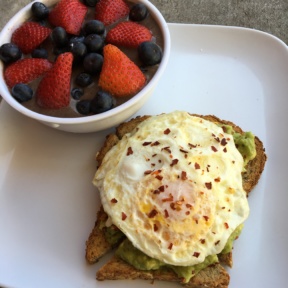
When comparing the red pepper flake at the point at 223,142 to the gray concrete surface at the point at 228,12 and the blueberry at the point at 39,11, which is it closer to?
the blueberry at the point at 39,11

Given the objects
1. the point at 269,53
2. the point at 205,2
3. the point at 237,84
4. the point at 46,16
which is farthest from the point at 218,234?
the point at 205,2

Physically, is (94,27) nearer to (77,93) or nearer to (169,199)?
(77,93)

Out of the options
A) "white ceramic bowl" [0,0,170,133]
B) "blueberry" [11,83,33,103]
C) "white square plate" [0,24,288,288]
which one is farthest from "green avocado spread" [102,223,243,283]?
"blueberry" [11,83,33,103]

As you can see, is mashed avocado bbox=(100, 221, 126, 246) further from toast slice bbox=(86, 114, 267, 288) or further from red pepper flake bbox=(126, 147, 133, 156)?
red pepper flake bbox=(126, 147, 133, 156)

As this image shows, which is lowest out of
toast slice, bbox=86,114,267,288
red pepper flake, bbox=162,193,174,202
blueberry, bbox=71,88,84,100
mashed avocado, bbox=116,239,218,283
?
toast slice, bbox=86,114,267,288

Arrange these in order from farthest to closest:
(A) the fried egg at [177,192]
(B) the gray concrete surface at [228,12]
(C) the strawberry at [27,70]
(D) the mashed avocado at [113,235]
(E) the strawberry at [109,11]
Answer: (B) the gray concrete surface at [228,12] → (E) the strawberry at [109,11] → (C) the strawberry at [27,70] → (D) the mashed avocado at [113,235] → (A) the fried egg at [177,192]

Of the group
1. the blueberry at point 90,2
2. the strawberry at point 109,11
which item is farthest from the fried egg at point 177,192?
the blueberry at point 90,2
